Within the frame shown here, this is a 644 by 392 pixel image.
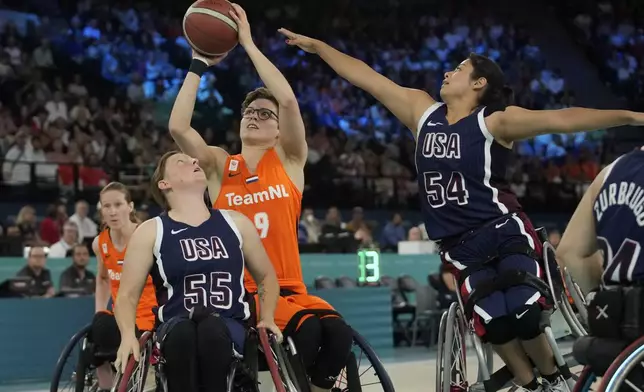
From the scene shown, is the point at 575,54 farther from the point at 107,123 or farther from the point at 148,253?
the point at 148,253

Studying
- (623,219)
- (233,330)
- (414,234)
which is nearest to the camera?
(623,219)

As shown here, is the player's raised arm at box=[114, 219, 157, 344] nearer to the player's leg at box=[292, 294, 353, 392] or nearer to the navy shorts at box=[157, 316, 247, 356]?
the navy shorts at box=[157, 316, 247, 356]

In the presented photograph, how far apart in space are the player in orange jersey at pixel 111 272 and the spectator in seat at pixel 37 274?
3.20 meters

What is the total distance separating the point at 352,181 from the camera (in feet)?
50.5

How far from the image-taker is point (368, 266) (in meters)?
12.1

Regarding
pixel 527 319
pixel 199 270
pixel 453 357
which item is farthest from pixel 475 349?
pixel 199 270

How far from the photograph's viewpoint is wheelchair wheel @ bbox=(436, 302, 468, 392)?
4.95 m

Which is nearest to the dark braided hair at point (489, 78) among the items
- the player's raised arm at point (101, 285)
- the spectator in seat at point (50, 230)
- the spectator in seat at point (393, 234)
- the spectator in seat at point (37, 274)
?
the player's raised arm at point (101, 285)

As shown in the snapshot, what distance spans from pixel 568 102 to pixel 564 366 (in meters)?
17.4

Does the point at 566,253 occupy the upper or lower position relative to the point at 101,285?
Answer: upper

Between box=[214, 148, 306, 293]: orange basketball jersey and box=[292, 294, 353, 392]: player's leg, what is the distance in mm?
344

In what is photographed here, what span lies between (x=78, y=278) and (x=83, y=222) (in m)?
1.74

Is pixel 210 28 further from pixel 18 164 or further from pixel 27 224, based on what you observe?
pixel 18 164

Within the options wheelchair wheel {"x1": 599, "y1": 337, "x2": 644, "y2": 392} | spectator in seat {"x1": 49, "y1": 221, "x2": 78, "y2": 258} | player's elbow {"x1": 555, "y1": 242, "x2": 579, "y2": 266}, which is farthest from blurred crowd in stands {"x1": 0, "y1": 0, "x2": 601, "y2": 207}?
wheelchair wheel {"x1": 599, "y1": 337, "x2": 644, "y2": 392}
